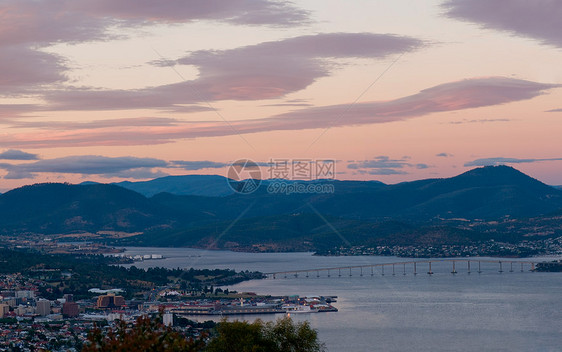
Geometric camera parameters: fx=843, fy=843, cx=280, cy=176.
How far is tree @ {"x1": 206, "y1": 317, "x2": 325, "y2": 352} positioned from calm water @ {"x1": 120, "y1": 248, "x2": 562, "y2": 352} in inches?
744

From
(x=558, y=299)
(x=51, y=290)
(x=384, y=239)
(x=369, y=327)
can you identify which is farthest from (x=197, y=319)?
(x=384, y=239)

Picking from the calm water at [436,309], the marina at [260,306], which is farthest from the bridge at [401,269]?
the marina at [260,306]

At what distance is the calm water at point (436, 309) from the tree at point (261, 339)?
1889 centimetres

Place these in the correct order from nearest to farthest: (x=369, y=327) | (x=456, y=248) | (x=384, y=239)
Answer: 1. (x=369, y=327)
2. (x=456, y=248)
3. (x=384, y=239)

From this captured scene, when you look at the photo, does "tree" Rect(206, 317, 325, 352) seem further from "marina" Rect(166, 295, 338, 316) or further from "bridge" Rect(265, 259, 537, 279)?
"bridge" Rect(265, 259, 537, 279)

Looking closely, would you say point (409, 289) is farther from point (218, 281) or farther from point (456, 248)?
point (456, 248)

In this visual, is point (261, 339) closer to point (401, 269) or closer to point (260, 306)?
point (260, 306)

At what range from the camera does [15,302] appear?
7494 centimetres

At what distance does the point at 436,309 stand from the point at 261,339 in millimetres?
43759

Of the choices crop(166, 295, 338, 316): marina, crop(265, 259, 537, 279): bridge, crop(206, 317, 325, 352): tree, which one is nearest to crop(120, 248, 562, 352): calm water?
crop(265, 259, 537, 279): bridge

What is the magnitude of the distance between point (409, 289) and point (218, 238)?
106m

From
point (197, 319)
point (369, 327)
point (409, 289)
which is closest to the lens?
point (369, 327)

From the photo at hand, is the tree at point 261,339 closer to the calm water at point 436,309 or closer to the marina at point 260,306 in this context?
the calm water at point 436,309

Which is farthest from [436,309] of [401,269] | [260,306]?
[401,269]
